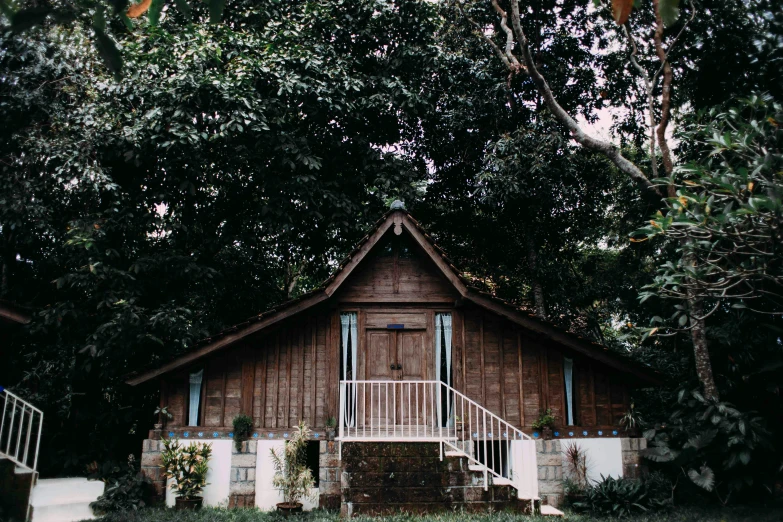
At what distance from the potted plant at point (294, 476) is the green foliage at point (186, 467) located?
4.14 feet

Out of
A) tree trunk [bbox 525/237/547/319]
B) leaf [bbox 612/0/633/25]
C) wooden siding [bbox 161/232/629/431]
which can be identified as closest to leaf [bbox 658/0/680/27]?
leaf [bbox 612/0/633/25]

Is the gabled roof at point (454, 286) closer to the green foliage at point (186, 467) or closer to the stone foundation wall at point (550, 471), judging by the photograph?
the green foliage at point (186, 467)

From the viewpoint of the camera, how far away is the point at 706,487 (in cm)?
991

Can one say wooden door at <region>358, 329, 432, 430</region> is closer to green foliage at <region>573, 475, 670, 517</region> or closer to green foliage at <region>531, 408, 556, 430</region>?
green foliage at <region>531, 408, 556, 430</region>

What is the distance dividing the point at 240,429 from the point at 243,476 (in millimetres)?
821

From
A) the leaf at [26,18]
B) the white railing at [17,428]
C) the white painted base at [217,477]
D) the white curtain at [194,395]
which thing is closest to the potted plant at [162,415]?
the white curtain at [194,395]

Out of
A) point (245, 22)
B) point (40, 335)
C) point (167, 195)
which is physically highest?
point (245, 22)

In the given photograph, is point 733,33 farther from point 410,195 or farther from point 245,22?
point 245,22

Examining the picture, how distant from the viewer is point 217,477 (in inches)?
441

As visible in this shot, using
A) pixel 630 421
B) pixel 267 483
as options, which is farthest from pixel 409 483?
pixel 630 421

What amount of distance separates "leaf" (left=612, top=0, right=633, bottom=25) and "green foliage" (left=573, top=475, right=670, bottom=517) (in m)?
9.43

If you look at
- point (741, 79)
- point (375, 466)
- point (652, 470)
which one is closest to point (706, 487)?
point (652, 470)

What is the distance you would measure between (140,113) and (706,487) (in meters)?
12.6

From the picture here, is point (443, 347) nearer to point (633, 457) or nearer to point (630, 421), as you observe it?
point (630, 421)
